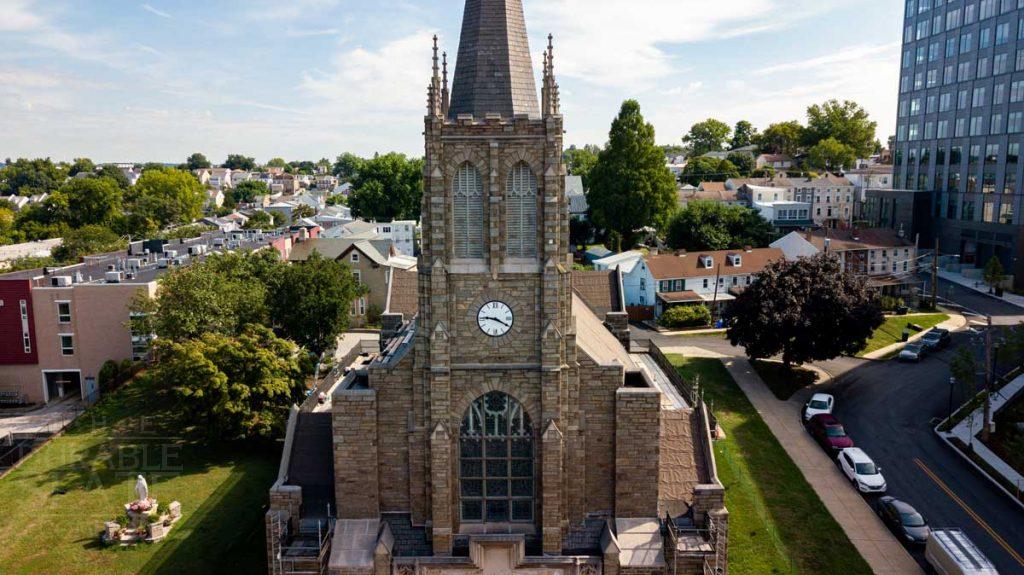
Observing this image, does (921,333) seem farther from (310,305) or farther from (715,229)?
(310,305)

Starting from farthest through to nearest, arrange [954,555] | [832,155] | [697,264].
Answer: [832,155], [697,264], [954,555]

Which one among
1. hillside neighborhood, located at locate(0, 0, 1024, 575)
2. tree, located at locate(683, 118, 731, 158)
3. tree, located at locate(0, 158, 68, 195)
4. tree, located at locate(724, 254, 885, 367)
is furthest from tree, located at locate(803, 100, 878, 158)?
tree, located at locate(0, 158, 68, 195)

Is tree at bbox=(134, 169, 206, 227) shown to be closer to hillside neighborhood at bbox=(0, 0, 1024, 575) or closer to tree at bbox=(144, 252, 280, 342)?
hillside neighborhood at bbox=(0, 0, 1024, 575)

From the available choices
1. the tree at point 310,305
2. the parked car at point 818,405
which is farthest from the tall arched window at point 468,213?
the tree at point 310,305

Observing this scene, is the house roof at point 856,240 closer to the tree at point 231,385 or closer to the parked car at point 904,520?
the parked car at point 904,520

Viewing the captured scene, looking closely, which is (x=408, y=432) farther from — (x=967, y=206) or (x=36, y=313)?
(x=967, y=206)

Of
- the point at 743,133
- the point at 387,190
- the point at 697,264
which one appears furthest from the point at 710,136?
the point at 697,264
